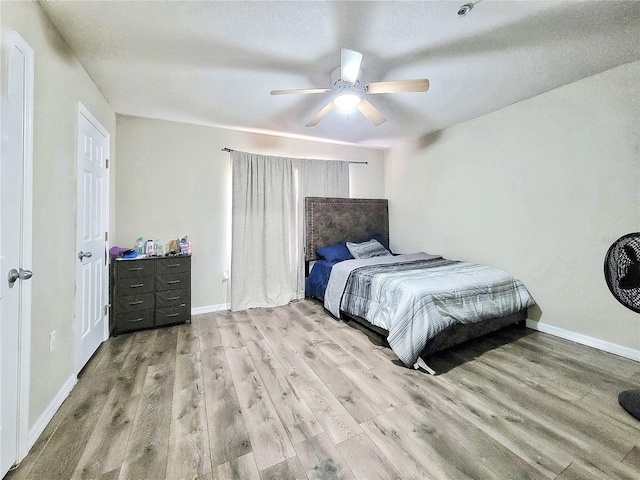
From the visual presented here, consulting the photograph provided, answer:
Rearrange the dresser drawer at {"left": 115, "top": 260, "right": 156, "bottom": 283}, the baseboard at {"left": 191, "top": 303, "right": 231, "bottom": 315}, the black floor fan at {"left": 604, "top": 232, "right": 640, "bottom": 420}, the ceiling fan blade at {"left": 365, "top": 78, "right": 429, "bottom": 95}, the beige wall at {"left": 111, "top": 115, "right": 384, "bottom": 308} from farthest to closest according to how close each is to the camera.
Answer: the baseboard at {"left": 191, "top": 303, "right": 231, "bottom": 315} → the beige wall at {"left": 111, "top": 115, "right": 384, "bottom": 308} → the dresser drawer at {"left": 115, "top": 260, "right": 156, "bottom": 283} → the ceiling fan blade at {"left": 365, "top": 78, "right": 429, "bottom": 95} → the black floor fan at {"left": 604, "top": 232, "right": 640, "bottom": 420}

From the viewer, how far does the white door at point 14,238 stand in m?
1.17

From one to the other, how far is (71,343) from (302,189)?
118 inches

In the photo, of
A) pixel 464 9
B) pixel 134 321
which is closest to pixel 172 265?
pixel 134 321

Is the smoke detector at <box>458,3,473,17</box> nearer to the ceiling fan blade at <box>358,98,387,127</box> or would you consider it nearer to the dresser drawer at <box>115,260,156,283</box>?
the ceiling fan blade at <box>358,98,387,127</box>

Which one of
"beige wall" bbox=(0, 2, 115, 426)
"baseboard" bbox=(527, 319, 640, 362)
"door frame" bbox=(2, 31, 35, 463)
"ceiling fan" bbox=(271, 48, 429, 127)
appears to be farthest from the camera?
"baseboard" bbox=(527, 319, 640, 362)

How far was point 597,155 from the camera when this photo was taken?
2375 millimetres

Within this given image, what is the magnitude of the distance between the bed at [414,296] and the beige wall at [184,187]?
1.22 m

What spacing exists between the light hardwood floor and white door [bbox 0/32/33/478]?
0.28 metres

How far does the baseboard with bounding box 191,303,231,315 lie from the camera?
11.0ft

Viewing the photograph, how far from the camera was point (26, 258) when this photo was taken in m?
1.32

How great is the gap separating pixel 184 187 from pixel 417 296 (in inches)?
117

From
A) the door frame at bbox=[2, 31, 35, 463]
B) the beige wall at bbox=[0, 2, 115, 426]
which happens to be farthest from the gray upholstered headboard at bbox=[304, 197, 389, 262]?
the door frame at bbox=[2, 31, 35, 463]

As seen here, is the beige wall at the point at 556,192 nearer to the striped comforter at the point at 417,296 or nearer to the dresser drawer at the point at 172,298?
the striped comforter at the point at 417,296

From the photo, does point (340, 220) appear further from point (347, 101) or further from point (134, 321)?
point (134, 321)
